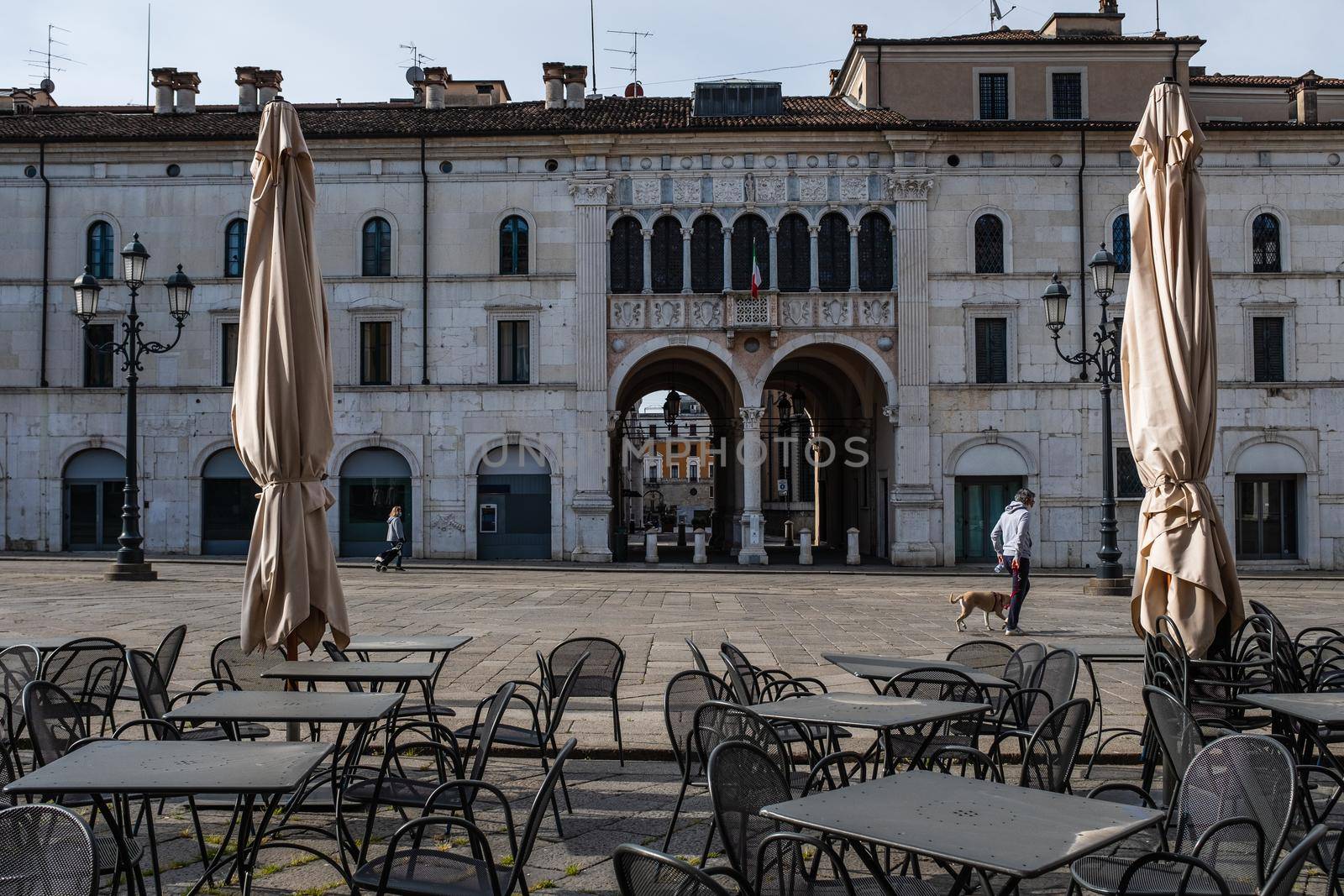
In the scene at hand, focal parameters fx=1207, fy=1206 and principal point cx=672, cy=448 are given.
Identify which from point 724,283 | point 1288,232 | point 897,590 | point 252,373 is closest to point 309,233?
point 252,373

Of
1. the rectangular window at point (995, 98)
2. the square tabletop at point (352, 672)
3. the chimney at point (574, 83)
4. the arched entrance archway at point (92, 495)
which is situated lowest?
the square tabletop at point (352, 672)

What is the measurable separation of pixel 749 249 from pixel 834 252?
219cm

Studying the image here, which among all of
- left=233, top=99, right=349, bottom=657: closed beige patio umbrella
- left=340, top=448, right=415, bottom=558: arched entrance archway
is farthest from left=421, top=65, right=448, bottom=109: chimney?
left=233, top=99, right=349, bottom=657: closed beige patio umbrella

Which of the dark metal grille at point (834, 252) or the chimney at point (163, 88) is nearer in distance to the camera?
the dark metal grille at point (834, 252)

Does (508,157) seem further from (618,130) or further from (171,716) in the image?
(171,716)

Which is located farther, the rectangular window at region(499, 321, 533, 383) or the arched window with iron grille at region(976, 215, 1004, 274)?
the rectangular window at region(499, 321, 533, 383)

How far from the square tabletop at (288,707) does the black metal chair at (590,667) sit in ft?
4.96

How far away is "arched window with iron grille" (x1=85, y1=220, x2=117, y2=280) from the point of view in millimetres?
31766

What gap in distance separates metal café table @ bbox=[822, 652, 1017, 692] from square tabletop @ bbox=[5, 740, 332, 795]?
133 inches

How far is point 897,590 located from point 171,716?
60.4 ft

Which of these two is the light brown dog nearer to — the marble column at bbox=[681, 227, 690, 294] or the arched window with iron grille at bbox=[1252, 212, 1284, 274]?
the marble column at bbox=[681, 227, 690, 294]

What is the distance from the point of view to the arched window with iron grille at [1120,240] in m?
30.8

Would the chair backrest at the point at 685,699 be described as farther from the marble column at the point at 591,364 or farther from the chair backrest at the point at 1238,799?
the marble column at the point at 591,364

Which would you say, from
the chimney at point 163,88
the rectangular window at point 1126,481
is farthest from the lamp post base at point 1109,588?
the chimney at point 163,88
